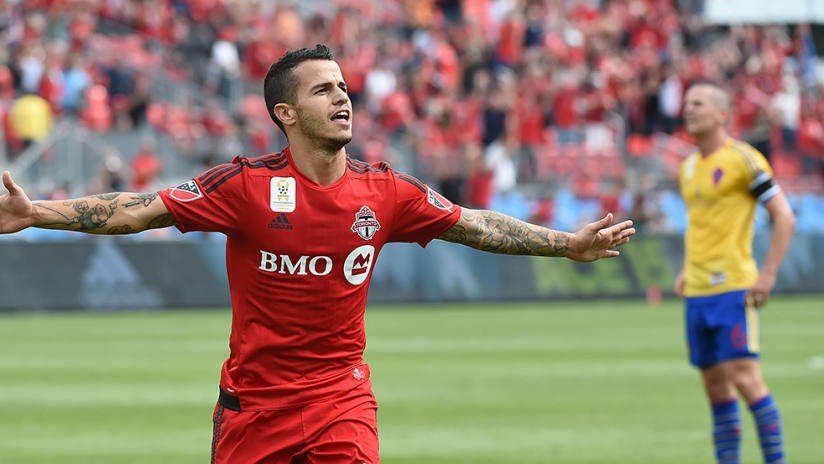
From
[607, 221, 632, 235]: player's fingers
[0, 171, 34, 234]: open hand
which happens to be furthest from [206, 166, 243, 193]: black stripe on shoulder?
[607, 221, 632, 235]: player's fingers

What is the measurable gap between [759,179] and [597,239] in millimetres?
3116

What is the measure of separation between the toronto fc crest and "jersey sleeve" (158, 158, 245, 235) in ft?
1.69

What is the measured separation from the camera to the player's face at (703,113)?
8836 mm

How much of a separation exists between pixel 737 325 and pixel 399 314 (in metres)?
13.7

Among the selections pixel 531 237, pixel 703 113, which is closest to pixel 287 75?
pixel 531 237

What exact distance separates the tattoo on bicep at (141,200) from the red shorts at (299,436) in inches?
39.9

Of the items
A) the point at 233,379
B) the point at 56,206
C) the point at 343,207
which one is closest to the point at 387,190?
the point at 343,207

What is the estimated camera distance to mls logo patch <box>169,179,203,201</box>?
5531 mm

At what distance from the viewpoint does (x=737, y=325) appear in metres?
8.62

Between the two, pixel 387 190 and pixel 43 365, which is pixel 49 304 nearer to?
pixel 43 365

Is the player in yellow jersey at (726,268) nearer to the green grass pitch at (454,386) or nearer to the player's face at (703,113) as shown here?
the player's face at (703,113)

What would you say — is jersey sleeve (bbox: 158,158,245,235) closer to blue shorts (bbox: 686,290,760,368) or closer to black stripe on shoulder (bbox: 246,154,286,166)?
black stripe on shoulder (bbox: 246,154,286,166)

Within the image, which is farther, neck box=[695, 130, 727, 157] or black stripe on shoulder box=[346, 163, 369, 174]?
neck box=[695, 130, 727, 157]

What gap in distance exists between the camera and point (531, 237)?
609cm
